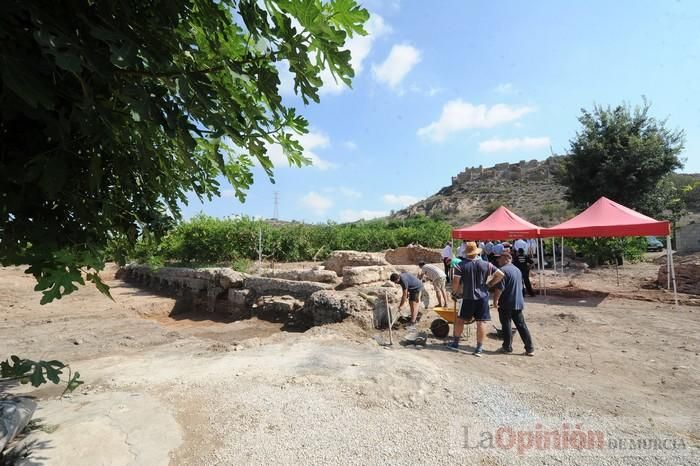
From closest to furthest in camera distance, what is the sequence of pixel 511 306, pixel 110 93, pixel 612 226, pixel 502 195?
pixel 110 93, pixel 511 306, pixel 612 226, pixel 502 195

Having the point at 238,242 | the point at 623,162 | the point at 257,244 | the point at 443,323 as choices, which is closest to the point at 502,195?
the point at 623,162

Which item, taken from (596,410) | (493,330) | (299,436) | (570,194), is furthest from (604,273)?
(299,436)

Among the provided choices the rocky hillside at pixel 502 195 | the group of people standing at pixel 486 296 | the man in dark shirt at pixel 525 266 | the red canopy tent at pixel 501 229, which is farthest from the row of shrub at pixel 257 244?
the rocky hillside at pixel 502 195

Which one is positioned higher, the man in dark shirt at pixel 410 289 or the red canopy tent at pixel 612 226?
the red canopy tent at pixel 612 226

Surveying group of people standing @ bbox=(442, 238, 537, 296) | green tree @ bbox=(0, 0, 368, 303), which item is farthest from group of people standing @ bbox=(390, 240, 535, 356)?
green tree @ bbox=(0, 0, 368, 303)

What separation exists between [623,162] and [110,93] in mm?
22685

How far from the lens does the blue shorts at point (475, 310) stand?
19.8 feet

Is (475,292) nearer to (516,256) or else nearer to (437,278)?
(437,278)

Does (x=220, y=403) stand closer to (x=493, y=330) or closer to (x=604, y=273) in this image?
(x=493, y=330)

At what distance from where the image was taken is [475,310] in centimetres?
611

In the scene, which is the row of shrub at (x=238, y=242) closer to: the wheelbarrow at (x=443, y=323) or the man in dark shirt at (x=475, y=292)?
the wheelbarrow at (x=443, y=323)

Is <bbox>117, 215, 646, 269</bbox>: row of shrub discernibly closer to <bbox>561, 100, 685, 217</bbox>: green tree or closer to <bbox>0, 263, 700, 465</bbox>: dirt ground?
<bbox>561, 100, 685, 217</bbox>: green tree

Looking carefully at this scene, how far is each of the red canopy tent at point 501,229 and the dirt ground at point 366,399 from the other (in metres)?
3.98

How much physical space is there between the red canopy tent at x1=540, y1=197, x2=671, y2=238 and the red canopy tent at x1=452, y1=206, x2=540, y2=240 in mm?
461
